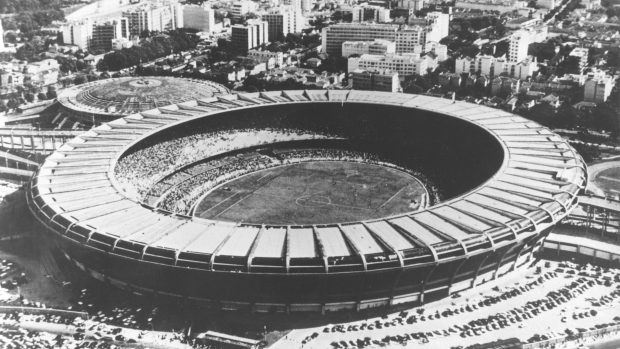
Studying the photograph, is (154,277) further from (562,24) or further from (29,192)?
(562,24)

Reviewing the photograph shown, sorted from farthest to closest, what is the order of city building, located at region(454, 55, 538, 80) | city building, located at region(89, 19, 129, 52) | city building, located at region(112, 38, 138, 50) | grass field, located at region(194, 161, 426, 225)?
city building, located at region(89, 19, 129, 52) < city building, located at region(112, 38, 138, 50) < city building, located at region(454, 55, 538, 80) < grass field, located at region(194, 161, 426, 225)

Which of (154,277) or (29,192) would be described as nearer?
(154,277)

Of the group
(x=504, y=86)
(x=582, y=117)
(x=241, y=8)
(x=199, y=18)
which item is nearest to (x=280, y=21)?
(x=199, y=18)

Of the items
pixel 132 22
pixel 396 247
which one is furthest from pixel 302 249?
pixel 132 22

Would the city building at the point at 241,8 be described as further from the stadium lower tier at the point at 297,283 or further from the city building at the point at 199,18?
the stadium lower tier at the point at 297,283

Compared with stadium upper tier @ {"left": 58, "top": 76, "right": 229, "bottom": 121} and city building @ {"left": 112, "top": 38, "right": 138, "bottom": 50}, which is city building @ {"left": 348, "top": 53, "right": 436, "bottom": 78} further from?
city building @ {"left": 112, "top": 38, "right": 138, "bottom": 50}

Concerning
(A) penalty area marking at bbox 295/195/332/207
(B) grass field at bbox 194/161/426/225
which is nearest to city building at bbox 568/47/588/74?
(B) grass field at bbox 194/161/426/225
